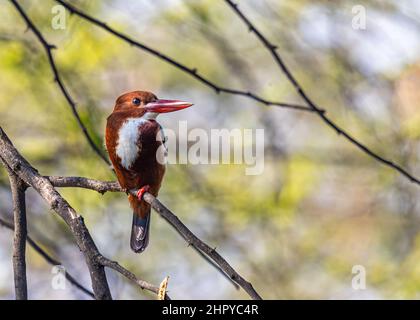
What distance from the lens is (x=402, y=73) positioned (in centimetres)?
689

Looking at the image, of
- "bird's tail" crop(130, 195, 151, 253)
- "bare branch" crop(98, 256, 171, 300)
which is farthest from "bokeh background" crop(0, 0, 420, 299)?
"bare branch" crop(98, 256, 171, 300)

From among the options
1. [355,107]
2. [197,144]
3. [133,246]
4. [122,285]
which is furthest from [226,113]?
[133,246]

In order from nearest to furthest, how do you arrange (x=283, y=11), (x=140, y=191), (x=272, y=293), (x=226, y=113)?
(x=140, y=191)
(x=272, y=293)
(x=283, y=11)
(x=226, y=113)

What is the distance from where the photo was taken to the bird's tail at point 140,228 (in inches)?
154

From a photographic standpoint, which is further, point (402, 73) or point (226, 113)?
point (226, 113)

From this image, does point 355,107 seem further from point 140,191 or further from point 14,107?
point 140,191

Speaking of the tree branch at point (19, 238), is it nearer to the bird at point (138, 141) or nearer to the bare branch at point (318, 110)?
the bird at point (138, 141)

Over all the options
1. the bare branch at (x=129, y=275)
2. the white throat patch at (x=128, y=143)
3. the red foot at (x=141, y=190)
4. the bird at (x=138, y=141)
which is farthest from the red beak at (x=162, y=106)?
the bare branch at (x=129, y=275)

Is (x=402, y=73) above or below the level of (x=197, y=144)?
above

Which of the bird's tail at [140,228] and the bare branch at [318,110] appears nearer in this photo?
the bare branch at [318,110]

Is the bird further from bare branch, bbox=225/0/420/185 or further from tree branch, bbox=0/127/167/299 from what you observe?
tree branch, bbox=0/127/167/299

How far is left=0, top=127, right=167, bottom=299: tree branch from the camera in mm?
2277

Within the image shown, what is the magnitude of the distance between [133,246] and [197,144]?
10.6ft

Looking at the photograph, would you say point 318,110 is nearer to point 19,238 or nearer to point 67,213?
point 67,213
